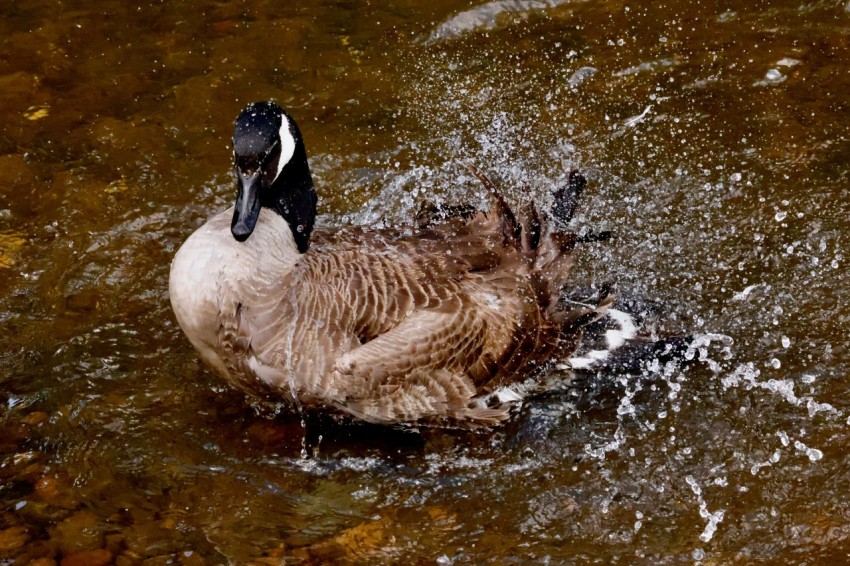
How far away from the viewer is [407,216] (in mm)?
7316

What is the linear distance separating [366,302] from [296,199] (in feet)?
2.93

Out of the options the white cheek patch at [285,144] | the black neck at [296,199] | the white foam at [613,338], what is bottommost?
the white foam at [613,338]

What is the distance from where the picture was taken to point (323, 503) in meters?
5.14

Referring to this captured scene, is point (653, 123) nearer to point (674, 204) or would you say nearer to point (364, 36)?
point (674, 204)

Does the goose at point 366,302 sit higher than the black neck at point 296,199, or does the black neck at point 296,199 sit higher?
the black neck at point 296,199

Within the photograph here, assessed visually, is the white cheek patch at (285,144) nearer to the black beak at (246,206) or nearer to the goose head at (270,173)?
the goose head at (270,173)

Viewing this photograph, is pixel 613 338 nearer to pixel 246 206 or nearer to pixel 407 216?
pixel 407 216

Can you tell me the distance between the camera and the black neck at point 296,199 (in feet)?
18.4

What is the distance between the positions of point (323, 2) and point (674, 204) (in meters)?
4.20

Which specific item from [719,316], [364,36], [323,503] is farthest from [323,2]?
[323,503]

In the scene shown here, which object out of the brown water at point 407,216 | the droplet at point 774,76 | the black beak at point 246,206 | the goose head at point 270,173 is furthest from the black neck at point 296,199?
the droplet at point 774,76

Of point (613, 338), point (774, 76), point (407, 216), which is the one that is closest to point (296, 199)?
point (407, 216)

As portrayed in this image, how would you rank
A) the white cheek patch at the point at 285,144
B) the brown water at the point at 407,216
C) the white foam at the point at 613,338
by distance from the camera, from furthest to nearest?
the white foam at the point at 613,338
the white cheek patch at the point at 285,144
the brown water at the point at 407,216

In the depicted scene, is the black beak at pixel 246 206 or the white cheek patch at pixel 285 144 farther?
the white cheek patch at pixel 285 144
